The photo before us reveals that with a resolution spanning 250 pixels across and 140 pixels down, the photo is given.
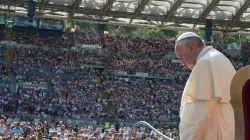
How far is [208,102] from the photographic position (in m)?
3.15

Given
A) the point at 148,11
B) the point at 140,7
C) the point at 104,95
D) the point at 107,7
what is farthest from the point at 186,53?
the point at 104,95

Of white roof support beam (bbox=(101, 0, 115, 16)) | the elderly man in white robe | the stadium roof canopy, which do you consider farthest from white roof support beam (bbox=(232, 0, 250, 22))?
the elderly man in white robe

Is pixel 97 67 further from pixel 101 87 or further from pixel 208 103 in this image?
pixel 208 103

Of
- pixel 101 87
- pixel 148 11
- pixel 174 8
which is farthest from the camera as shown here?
pixel 101 87

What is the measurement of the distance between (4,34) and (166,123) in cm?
1445

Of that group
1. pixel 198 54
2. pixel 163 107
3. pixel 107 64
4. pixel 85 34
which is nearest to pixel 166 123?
pixel 163 107

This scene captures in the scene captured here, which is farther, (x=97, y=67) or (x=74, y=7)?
(x=97, y=67)

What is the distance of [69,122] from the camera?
22891 mm

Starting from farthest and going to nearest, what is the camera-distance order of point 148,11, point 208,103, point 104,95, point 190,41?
point 104,95
point 148,11
point 190,41
point 208,103

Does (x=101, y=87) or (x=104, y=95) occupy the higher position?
(x=101, y=87)

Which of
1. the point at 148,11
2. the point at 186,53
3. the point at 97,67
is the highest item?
the point at 148,11

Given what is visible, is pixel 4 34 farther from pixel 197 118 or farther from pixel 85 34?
pixel 197 118

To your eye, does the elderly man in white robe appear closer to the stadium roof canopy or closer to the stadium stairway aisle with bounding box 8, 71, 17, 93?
the stadium roof canopy

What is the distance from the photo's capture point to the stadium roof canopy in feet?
86.2
